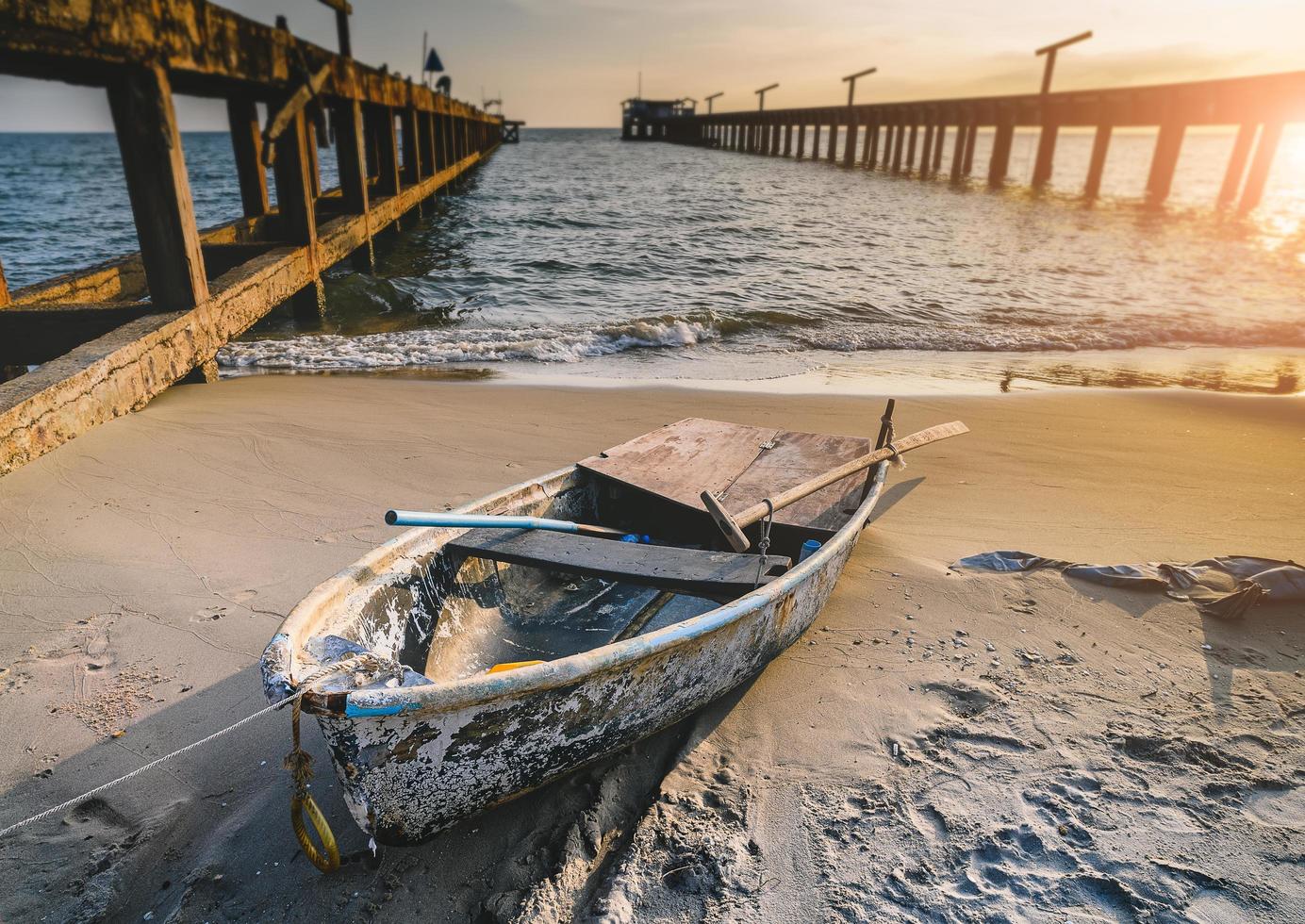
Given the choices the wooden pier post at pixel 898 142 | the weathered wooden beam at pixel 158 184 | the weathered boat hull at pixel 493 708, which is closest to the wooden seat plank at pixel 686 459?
the weathered boat hull at pixel 493 708

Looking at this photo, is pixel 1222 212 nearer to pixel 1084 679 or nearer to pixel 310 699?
pixel 1084 679

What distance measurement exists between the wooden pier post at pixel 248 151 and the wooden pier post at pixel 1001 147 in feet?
102

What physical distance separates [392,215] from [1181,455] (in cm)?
1405

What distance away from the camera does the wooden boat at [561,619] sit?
2.21 m

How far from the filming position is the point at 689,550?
11.7ft

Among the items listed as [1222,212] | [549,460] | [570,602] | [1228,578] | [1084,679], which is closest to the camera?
[1084,679]

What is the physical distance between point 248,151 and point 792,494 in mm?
10540

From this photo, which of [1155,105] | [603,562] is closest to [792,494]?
[603,562]

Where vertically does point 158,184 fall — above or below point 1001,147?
below

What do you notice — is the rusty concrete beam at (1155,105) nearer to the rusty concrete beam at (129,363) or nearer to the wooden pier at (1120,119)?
the wooden pier at (1120,119)

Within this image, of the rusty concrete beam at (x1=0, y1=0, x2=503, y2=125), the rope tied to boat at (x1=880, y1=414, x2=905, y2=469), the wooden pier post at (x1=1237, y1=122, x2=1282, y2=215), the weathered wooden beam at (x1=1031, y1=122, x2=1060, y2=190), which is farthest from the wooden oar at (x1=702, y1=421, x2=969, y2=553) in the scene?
the weathered wooden beam at (x1=1031, y1=122, x2=1060, y2=190)

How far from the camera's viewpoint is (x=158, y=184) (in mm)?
6020

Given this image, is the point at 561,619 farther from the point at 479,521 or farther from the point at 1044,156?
the point at 1044,156

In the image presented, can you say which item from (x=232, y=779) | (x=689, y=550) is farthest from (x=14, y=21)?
(x=689, y=550)
